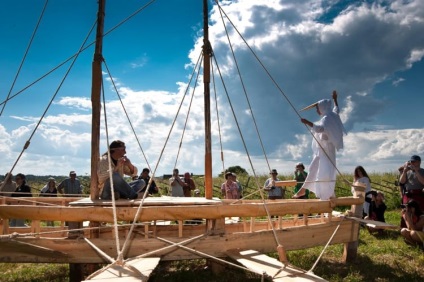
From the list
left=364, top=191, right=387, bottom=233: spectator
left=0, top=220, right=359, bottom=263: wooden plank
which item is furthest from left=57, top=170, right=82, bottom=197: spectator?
left=364, top=191, right=387, bottom=233: spectator

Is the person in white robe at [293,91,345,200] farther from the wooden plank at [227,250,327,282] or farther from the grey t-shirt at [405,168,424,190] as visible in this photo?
the wooden plank at [227,250,327,282]

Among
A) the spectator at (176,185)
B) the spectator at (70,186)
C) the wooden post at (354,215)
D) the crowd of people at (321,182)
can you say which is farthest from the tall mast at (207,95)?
the spectator at (70,186)

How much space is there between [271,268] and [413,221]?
4900mm

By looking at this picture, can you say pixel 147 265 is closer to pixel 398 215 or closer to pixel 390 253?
pixel 390 253

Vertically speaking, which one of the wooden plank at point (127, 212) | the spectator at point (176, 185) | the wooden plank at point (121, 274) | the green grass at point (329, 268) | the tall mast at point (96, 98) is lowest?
the green grass at point (329, 268)

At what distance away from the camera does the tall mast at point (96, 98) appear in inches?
244

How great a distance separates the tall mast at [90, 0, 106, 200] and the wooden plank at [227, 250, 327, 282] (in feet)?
8.33

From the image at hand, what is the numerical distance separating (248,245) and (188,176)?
6.82m

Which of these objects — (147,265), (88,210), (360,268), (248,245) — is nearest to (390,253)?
(360,268)

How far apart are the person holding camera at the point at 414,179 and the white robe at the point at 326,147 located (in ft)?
6.02

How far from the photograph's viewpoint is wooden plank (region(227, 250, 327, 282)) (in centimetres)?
390

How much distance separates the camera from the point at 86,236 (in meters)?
5.72

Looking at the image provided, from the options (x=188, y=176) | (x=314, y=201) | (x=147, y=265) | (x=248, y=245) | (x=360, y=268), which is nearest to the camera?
(x=147, y=265)

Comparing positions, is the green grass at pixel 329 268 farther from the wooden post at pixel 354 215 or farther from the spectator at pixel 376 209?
the spectator at pixel 376 209
